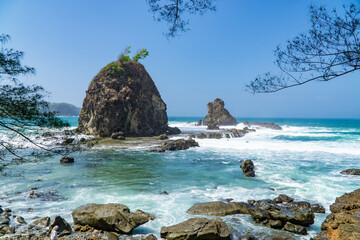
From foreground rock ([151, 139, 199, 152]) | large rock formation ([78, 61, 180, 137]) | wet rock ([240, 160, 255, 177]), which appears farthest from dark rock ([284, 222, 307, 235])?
large rock formation ([78, 61, 180, 137])

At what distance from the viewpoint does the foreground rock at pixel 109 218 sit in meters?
7.32

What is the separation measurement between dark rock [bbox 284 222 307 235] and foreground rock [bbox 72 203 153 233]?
524 centimetres

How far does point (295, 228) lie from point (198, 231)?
3616 mm

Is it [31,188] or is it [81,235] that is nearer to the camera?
[81,235]

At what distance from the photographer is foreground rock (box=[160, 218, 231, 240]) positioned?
21.5 ft

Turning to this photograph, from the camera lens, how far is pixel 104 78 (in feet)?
126

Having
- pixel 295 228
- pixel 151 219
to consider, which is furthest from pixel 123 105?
pixel 295 228

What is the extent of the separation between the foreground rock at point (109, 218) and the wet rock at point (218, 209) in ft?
7.48

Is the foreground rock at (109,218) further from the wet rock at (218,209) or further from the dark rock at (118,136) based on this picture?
the dark rock at (118,136)

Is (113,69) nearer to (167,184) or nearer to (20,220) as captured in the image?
(167,184)

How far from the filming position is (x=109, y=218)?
738cm

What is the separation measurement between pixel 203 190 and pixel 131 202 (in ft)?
14.0

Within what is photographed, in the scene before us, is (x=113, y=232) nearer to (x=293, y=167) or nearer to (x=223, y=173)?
(x=223, y=173)

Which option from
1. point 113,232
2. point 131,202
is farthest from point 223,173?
point 113,232
